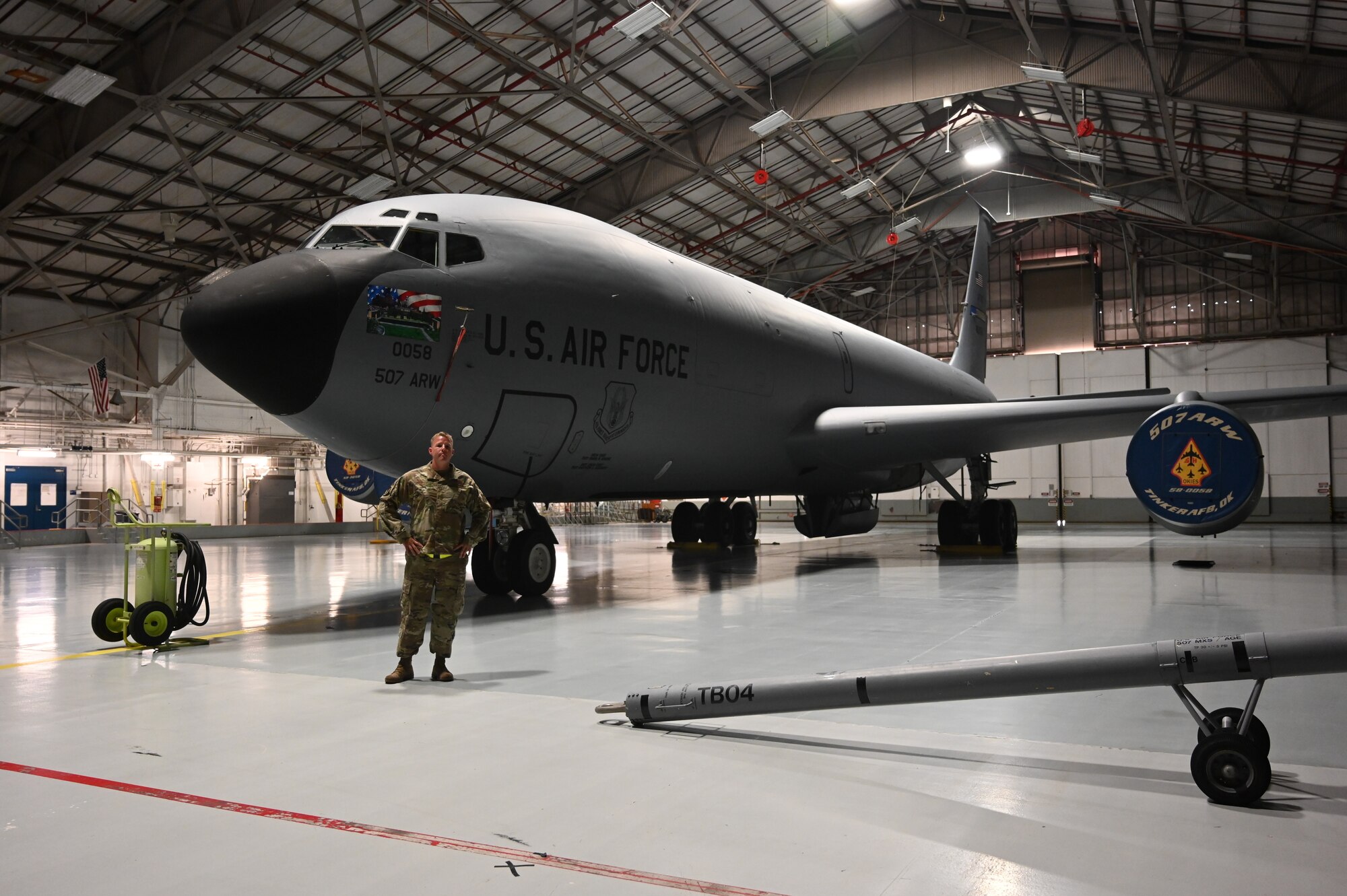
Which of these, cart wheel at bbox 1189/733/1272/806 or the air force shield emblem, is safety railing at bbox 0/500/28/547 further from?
cart wheel at bbox 1189/733/1272/806

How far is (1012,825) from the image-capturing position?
290 cm

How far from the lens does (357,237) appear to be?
25.1 ft

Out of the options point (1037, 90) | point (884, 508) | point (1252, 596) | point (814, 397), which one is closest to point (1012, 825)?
point (1252, 596)

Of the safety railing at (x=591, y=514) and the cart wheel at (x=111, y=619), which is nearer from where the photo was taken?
the cart wheel at (x=111, y=619)

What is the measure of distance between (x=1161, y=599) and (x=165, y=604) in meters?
8.75

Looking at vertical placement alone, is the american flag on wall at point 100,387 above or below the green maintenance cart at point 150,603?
above

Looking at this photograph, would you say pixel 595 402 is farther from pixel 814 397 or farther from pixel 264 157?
pixel 264 157

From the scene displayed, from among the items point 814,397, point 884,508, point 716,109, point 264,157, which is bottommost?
point 884,508

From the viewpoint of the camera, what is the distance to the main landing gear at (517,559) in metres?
9.27

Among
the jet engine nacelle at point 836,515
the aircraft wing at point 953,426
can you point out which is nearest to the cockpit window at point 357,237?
the aircraft wing at point 953,426

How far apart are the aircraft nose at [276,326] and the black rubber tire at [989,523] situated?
1177 cm

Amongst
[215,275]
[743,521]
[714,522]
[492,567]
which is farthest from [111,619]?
[215,275]

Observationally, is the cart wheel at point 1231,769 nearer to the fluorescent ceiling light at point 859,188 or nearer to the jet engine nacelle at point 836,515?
the jet engine nacelle at point 836,515

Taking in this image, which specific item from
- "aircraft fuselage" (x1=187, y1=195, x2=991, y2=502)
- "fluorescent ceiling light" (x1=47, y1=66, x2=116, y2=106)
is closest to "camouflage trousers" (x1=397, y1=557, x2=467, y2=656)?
"aircraft fuselage" (x1=187, y1=195, x2=991, y2=502)
